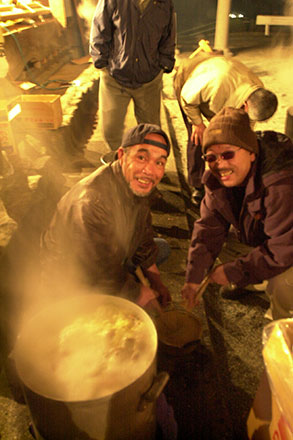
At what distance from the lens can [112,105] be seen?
5312mm

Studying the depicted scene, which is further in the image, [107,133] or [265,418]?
[107,133]

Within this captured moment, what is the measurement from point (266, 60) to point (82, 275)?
16297mm

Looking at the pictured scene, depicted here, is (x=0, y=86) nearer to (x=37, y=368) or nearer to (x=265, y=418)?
(x=37, y=368)

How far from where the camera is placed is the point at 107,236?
109 inches

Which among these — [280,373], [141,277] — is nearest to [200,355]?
[141,277]

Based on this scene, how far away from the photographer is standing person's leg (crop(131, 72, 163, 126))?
210 inches

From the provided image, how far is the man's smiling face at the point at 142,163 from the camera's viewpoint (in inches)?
109

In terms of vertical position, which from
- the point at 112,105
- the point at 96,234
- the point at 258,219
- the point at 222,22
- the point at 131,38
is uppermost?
the point at 131,38

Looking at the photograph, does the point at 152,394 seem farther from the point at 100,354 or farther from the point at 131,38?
the point at 131,38

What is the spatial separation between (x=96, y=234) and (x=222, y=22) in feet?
52.8

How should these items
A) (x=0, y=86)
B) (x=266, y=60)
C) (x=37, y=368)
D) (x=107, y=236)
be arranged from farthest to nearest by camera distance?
1. (x=266, y=60)
2. (x=0, y=86)
3. (x=107, y=236)
4. (x=37, y=368)

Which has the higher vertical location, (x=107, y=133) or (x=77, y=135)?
(x=107, y=133)

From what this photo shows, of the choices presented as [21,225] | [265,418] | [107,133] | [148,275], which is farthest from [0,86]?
[265,418]

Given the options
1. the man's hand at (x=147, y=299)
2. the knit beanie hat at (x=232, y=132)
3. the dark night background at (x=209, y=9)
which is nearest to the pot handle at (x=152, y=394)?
the man's hand at (x=147, y=299)
